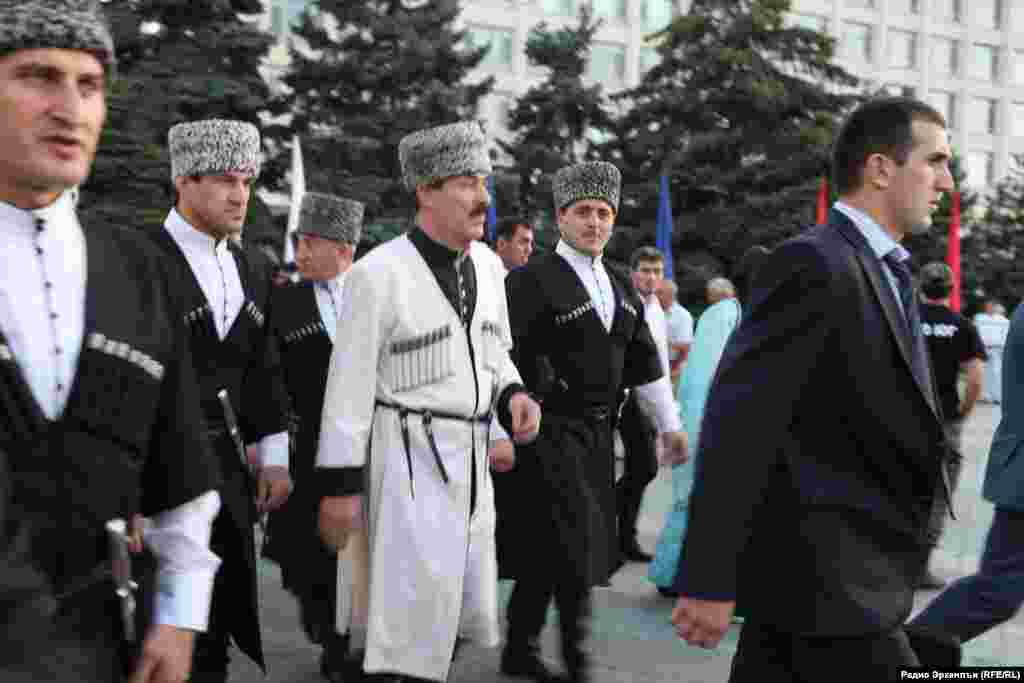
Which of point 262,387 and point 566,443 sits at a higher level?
point 262,387

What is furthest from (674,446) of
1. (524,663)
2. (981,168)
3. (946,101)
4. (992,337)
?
(981,168)

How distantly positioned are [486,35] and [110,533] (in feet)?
219

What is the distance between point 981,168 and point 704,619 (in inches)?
3382

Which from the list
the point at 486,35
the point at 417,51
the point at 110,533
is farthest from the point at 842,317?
the point at 486,35

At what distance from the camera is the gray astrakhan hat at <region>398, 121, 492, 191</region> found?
5305 mm

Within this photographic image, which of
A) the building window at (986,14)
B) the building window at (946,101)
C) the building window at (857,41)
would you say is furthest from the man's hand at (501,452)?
the building window at (986,14)

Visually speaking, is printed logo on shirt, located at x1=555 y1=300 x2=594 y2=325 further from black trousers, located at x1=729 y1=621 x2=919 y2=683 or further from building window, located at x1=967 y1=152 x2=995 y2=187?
building window, located at x1=967 y1=152 x2=995 y2=187

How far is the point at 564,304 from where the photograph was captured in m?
6.61

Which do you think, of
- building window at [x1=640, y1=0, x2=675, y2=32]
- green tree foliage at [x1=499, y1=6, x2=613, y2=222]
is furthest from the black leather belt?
building window at [x1=640, y1=0, x2=675, y2=32]

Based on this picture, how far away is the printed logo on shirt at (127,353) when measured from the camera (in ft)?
8.52

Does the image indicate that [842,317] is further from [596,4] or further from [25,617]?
[596,4]

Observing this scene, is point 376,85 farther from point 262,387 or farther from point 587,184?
point 262,387

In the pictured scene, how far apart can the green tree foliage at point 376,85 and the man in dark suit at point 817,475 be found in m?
30.7

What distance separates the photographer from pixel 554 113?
41438 millimetres
